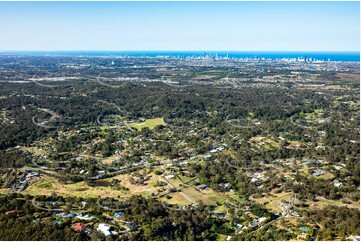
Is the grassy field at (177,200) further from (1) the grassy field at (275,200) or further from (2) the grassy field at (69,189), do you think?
(1) the grassy field at (275,200)

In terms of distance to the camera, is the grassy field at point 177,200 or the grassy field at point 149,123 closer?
the grassy field at point 177,200

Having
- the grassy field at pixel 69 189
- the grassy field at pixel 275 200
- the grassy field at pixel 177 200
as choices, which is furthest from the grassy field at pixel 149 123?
the grassy field at pixel 275 200

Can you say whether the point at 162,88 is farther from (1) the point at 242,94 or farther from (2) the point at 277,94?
(2) the point at 277,94

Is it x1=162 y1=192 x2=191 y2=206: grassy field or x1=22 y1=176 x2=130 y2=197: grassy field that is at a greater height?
x1=162 y1=192 x2=191 y2=206: grassy field

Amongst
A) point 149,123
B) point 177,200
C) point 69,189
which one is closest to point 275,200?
point 177,200

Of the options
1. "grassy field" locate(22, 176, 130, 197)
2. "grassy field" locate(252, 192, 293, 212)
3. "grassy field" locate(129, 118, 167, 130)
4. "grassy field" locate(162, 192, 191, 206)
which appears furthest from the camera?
"grassy field" locate(129, 118, 167, 130)

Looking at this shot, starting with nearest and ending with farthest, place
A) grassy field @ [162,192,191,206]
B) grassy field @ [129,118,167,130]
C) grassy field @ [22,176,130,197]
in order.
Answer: grassy field @ [162,192,191,206] < grassy field @ [22,176,130,197] < grassy field @ [129,118,167,130]

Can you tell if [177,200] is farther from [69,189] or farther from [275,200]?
[69,189]

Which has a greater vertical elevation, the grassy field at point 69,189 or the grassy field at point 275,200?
the grassy field at point 275,200

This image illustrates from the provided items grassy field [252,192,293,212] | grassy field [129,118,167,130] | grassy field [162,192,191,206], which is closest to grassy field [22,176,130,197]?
grassy field [162,192,191,206]

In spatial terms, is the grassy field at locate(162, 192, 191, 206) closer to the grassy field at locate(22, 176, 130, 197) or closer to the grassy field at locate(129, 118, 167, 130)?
the grassy field at locate(22, 176, 130, 197)
